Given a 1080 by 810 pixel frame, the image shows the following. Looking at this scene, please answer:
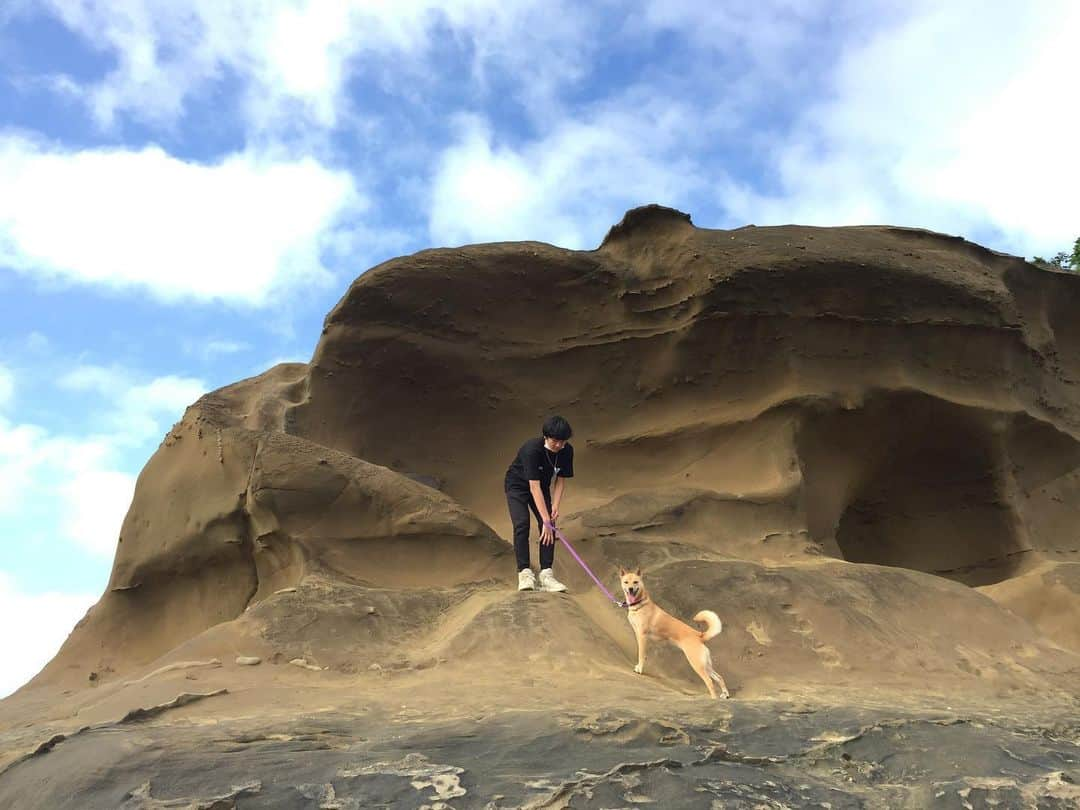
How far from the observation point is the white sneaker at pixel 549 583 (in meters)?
4.57

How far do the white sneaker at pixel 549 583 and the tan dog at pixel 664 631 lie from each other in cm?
64

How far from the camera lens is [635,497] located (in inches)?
232

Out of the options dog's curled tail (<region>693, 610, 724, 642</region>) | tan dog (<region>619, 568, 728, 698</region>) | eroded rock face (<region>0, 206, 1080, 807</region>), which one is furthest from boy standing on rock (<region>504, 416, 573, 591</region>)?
dog's curled tail (<region>693, 610, 724, 642</region>)

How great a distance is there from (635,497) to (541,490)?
55.2 inches

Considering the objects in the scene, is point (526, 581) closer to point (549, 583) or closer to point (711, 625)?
point (549, 583)

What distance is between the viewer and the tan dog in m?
3.77

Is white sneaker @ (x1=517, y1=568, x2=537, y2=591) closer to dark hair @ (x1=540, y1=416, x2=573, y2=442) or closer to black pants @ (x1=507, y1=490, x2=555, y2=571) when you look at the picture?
black pants @ (x1=507, y1=490, x2=555, y2=571)

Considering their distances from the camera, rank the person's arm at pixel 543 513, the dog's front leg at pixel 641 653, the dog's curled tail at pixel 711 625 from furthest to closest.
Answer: the person's arm at pixel 543 513 < the dog's front leg at pixel 641 653 < the dog's curled tail at pixel 711 625

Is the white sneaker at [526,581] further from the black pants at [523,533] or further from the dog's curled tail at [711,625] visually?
the dog's curled tail at [711,625]

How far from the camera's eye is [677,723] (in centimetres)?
288

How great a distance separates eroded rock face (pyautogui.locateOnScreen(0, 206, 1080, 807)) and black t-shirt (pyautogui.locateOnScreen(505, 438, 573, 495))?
624 millimetres

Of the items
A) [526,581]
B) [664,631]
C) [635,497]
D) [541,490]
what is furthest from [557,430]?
[635,497]

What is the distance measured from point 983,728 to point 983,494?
14.3 ft

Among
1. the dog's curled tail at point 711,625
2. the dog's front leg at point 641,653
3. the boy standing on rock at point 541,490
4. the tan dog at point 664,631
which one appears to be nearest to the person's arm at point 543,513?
the boy standing on rock at point 541,490
